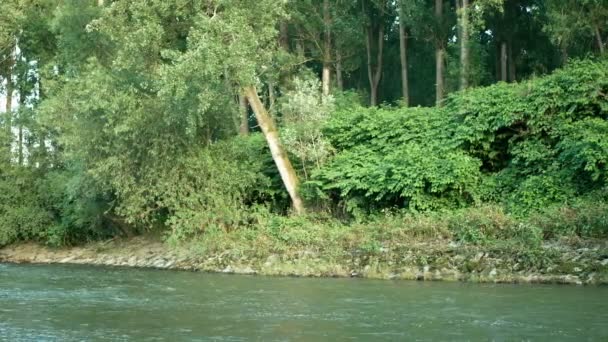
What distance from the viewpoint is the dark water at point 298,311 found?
38.0ft

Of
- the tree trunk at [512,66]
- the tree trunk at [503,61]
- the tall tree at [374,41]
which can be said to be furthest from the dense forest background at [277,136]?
the tall tree at [374,41]

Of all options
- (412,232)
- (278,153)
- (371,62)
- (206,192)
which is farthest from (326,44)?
(412,232)

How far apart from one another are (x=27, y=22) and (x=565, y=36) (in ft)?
88.1

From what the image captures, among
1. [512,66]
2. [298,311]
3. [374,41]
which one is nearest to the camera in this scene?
[298,311]

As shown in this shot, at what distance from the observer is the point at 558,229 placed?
1959 centimetres

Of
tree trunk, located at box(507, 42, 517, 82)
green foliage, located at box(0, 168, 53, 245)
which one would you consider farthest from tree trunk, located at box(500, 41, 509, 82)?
green foliage, located at box(0, 168, 53, 245)

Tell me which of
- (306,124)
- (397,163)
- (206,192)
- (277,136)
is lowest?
(206,192)

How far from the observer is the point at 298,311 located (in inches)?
562

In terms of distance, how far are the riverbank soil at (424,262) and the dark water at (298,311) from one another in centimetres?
106

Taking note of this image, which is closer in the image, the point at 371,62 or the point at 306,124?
the point at 306,124

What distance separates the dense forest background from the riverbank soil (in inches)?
31.1

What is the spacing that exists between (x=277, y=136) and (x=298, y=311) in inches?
555

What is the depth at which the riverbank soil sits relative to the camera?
59.5ft

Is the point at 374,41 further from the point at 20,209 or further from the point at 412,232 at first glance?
the point at 412,232
